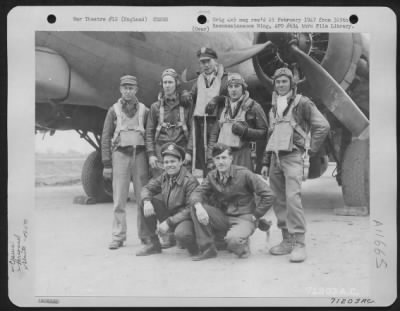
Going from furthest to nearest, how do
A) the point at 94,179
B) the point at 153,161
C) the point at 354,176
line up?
the point at 94,179, the point at 354,176, the point at 153,161

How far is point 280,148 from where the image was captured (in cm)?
418

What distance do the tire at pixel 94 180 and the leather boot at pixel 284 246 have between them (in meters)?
1.93

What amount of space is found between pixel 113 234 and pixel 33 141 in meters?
1.08

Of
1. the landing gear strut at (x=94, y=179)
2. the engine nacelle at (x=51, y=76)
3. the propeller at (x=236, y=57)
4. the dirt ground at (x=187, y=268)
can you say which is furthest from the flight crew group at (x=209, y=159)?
the landing gear strut at (x=94, y=179)

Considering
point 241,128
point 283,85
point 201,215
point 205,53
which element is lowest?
point 201,215

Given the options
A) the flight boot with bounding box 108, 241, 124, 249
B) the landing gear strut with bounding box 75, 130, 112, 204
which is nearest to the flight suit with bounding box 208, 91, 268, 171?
the flight boot with bounding box 108, 241, 124, 249

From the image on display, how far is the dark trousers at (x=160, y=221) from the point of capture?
13.8 feet

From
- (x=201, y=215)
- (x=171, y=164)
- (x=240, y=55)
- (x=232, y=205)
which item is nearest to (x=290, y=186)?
(x=232, y=205)

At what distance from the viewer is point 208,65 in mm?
4488

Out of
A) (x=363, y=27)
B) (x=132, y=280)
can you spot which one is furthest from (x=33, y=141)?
(x=363, y=27)

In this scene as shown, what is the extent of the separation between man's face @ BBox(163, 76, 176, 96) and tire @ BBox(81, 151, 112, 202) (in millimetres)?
1364

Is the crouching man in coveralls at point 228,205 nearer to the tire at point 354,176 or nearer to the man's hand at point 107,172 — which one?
the man's hand at point 107,172

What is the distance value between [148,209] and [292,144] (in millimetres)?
1328

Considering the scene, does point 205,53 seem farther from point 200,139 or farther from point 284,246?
point 284,246
